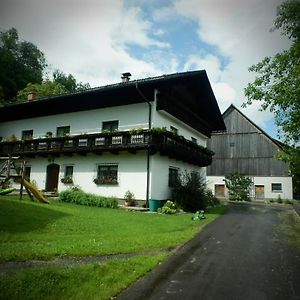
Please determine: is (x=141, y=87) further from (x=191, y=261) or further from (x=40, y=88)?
(x=40, y=88)

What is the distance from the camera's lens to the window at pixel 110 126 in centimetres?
2236

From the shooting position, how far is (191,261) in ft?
27.3

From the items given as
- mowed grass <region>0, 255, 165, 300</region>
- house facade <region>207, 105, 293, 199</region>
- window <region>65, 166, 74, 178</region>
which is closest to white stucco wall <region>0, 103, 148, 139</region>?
window <region>65, 166, 74, 178</region>

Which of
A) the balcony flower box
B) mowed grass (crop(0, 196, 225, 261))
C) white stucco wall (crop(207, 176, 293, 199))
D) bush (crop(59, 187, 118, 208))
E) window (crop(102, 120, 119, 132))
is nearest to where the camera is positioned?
mowed grass (crop(0, 196, 225, 261))

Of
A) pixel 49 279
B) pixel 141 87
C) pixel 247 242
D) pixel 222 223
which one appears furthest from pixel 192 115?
pixel 49 279

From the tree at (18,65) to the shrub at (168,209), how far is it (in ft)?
101

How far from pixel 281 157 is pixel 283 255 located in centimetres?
534

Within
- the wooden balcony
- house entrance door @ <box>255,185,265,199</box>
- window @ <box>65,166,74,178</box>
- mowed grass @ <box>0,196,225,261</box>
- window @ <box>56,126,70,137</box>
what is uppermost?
window @ <box>56,126,70,137</box>

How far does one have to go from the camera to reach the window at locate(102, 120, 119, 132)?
73.4ft

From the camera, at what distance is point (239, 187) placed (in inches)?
1538

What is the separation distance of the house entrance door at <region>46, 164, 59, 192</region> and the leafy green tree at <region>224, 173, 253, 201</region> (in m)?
22.5

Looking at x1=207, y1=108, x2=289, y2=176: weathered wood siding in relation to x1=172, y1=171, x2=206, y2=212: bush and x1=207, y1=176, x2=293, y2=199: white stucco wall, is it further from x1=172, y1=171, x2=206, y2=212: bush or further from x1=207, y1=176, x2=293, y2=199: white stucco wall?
x1=172, y1=171, x2=206, y2=212: bush

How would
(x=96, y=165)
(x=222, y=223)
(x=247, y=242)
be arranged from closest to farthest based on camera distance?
(x=247, y=242) < (x=222, y=223) < (x=96, y=165)

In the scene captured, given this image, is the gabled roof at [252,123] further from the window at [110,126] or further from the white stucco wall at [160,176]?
the window at [110,126]
